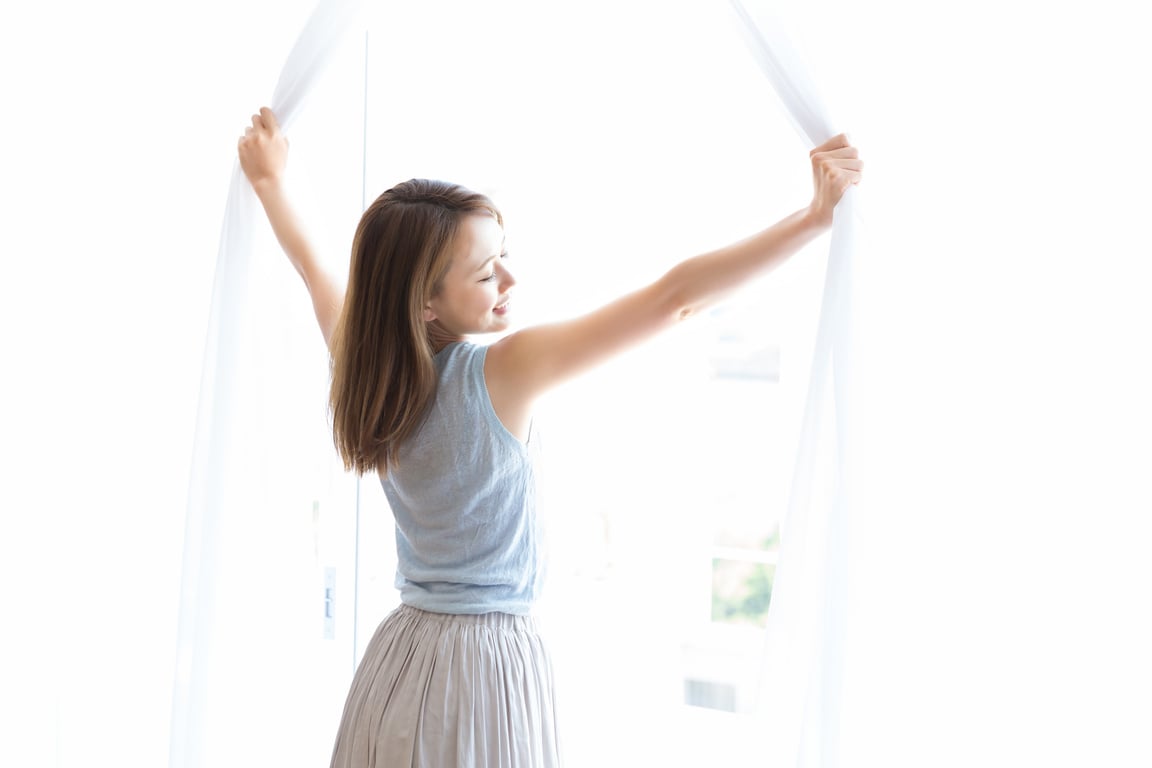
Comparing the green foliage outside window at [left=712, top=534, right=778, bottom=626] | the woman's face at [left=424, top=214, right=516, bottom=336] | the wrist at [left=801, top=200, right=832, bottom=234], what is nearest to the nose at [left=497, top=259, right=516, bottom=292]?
the woman's face at [left=424, top=214, right=516, bottom=336]

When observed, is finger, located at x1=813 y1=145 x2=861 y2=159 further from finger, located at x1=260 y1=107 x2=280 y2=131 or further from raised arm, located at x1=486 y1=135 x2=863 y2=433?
finger, located at x1=260 y1=107 x2=280 y2=131

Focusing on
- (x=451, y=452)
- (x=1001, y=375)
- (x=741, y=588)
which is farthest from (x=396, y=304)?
(x=741, y=588)

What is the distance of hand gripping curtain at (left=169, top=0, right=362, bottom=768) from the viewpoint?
1.55 metres

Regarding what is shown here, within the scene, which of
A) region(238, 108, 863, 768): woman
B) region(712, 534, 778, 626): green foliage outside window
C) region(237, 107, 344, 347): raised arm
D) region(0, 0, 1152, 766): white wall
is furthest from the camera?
region(712, 534, 778, 626): green foliage outside window

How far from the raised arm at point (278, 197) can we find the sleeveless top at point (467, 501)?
13.1 inches

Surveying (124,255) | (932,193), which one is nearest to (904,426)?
(932,193)

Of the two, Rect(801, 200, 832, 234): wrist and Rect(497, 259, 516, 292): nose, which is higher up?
Rect(801, 200, 832, 234): wrist

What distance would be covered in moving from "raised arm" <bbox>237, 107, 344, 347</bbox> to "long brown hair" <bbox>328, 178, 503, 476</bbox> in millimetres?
238

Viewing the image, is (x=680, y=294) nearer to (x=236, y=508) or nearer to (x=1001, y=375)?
(x=1001, y=375)

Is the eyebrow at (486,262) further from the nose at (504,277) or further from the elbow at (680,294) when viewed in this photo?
the elbow at (680,294)

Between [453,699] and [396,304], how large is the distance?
1.71 feet

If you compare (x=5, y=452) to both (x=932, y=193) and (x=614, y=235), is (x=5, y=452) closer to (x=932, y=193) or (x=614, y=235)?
(x=614, y=235)

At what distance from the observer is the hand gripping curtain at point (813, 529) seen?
1.15 m

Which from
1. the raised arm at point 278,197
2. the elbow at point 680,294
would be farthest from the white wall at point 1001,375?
the raised arm at point 278,197
